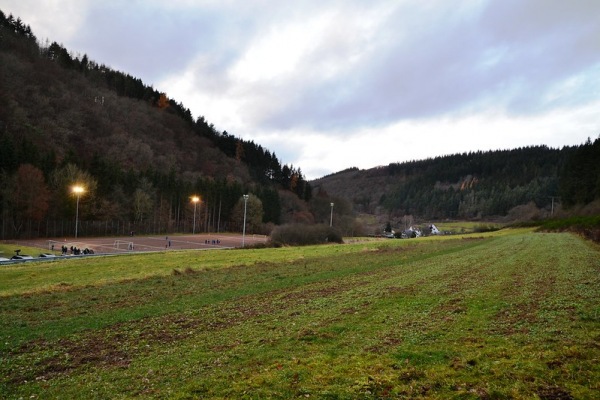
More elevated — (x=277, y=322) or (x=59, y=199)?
(x=59, y=199)

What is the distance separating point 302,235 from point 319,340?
6705 cm

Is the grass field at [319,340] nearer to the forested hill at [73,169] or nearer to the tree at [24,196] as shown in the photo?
the tree at [24,196]

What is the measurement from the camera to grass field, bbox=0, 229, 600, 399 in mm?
7730

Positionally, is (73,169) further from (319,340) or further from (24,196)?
(319,340)

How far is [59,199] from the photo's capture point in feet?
287

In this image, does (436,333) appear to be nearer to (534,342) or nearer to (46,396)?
(534,342)

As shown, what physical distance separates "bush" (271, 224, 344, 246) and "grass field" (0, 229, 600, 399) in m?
53.2

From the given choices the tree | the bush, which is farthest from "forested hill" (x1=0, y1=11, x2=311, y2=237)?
the bush

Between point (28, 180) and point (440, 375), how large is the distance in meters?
94.2

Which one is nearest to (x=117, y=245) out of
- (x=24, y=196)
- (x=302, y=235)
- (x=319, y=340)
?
(x=24, y=196)

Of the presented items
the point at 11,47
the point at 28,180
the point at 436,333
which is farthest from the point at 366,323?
the point at 11,47

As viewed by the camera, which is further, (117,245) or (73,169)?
(73,169)

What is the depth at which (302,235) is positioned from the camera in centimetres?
7825

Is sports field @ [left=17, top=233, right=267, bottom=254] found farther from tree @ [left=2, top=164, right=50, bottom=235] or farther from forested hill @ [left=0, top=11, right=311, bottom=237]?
forested hill @ [left=0, top=11, right=311, bottom=237]
